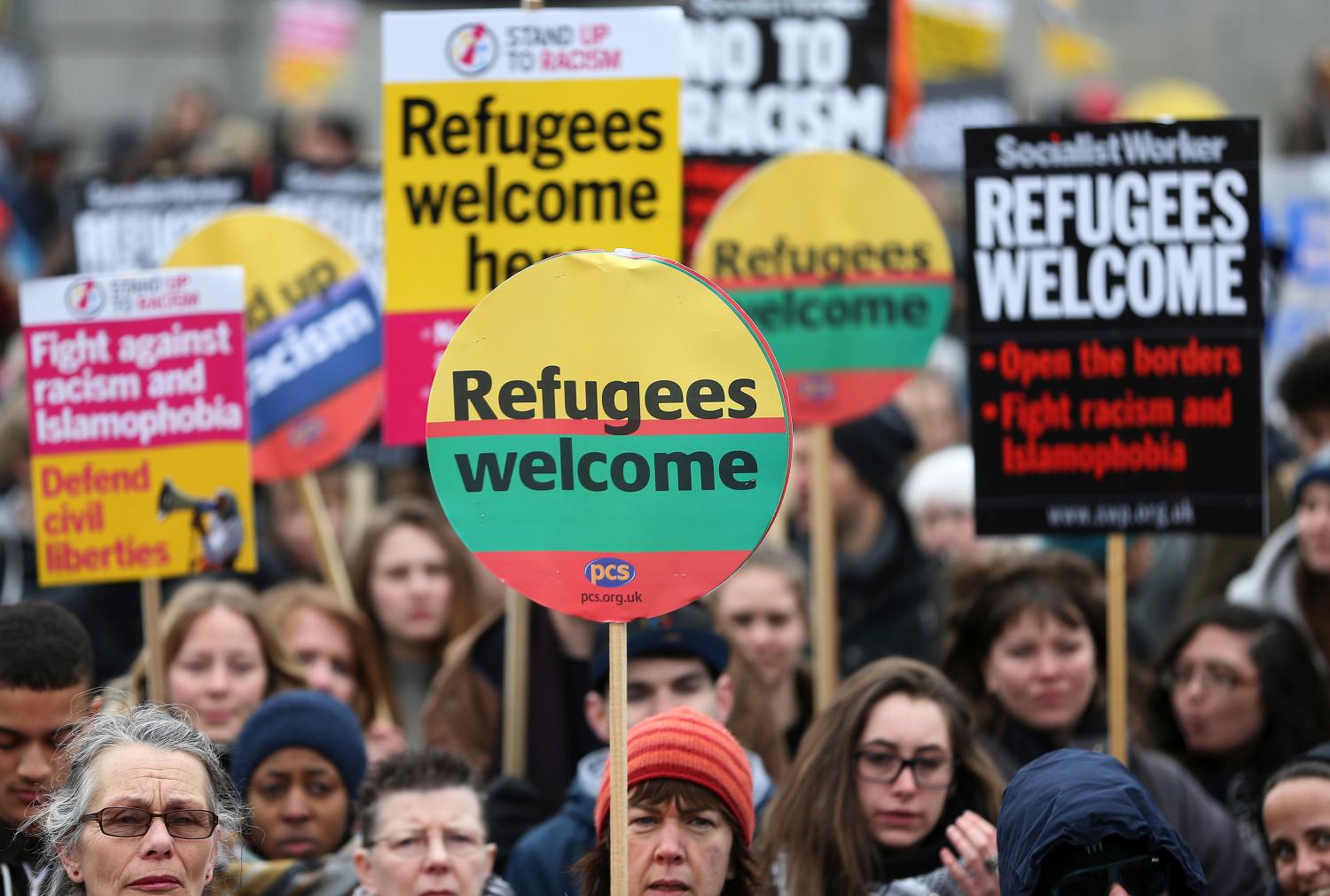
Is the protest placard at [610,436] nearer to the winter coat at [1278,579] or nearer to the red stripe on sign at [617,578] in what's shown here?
the red stripe on sign at [617,578]

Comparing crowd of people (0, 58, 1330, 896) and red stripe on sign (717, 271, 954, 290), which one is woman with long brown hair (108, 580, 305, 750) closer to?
crowd of people (0, 58, 1330, 896)

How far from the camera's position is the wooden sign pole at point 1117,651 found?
17.4 feet

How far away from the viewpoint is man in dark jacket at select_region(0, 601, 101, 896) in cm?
471

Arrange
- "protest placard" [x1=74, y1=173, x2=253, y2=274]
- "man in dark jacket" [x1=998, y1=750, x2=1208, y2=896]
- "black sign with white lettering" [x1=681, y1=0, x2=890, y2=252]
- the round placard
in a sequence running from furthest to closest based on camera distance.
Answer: "protest placard" [x1=74, y1=173, x2=253, y2=274]
"black sign with white lettering" [x1=681, y1=0, x2=890, y2=252]
the round placard
"man in dark jacket" [x1=998, y1=750, x2=1208, y2=896]

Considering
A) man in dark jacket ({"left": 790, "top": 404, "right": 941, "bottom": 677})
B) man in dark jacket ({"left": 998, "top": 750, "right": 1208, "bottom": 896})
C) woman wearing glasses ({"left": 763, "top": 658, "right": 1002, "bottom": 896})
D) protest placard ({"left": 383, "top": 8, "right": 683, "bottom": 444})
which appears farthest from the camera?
man in dark jacket ({"left": 790, "top": 404, "right": 941, "bottom": 677})

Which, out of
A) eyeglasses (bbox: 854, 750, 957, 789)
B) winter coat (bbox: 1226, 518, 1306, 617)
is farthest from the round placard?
winter coat (bbox: 1226, 518, 1306, 617)

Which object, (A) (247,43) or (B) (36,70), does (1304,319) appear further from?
(A) (247,43)

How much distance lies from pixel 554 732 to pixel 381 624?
1.15 m

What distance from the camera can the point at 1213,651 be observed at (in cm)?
598

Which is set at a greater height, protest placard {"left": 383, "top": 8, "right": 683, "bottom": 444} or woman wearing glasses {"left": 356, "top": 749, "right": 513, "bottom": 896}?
protest placard {"left": 383, "top": 8, "right": 683, "bottom": 444}

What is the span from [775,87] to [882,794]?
3.20 meters

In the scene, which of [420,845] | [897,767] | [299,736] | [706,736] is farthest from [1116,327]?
[299,736]

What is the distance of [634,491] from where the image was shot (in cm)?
437

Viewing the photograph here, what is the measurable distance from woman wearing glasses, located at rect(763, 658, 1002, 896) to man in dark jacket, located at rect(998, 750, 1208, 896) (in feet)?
2.36
